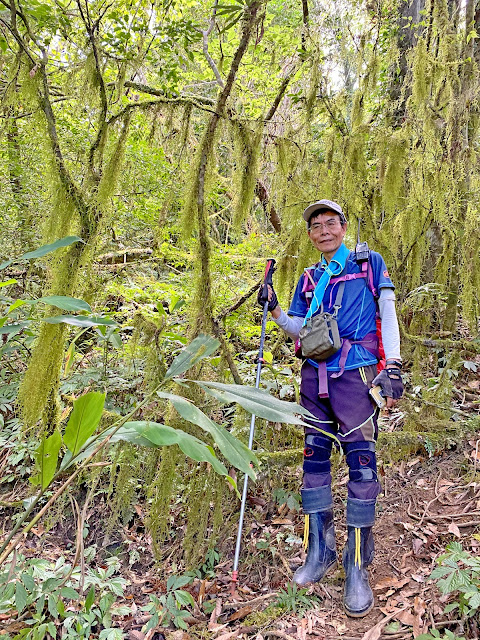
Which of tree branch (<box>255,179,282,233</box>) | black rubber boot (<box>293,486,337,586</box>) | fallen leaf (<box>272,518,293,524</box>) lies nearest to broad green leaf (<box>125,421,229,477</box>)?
black rubber boot (<box>293,486,337,586</box>)

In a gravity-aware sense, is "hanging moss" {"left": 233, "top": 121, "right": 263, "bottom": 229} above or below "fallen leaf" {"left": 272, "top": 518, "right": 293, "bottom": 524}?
above

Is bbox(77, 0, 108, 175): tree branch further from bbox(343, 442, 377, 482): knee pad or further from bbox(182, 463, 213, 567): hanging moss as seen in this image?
bbox(343, 442, 377, 482): knee pad

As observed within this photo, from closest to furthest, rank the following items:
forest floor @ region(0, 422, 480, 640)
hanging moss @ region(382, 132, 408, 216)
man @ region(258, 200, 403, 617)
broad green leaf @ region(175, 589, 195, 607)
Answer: forest floor @ region(0, 422, 480, 640) → broad green leaf @ region(175, 589, 195, 607) → man @ region(258, 200, 403, 617) → hanging moss @ region(382, 132, 408, 216)

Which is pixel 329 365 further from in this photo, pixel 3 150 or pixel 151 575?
pixel 3 150

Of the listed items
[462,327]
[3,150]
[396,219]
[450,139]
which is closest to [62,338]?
[3,150]

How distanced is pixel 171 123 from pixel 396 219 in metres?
2.31

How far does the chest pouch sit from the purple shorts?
6.1 inches

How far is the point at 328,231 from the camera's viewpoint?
8.87ft

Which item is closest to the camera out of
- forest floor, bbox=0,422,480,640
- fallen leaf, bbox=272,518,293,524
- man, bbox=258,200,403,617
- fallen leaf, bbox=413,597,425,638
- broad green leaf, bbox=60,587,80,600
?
broad green leaf, bbox=60,587,80,600

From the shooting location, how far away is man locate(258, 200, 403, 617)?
91.8 inches

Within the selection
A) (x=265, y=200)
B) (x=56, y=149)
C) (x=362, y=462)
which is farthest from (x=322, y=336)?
(x=265, y=200)

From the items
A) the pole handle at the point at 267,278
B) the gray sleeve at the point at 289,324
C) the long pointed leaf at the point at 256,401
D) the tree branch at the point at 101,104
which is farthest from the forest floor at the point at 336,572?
the tree branch at the point at 101,104

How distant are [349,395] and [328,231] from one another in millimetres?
1064

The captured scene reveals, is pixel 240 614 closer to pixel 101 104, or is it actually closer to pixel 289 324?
pixel 289 324
